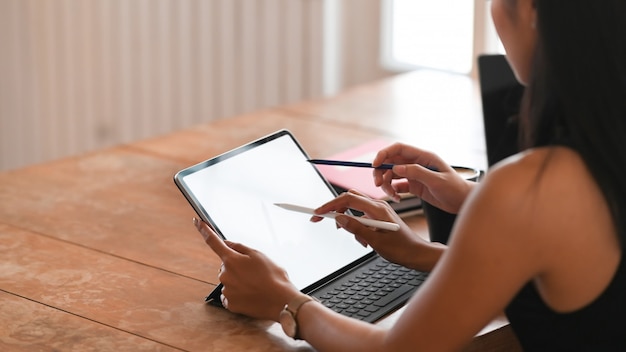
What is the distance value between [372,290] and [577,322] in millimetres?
353

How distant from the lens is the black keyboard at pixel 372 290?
133 cm

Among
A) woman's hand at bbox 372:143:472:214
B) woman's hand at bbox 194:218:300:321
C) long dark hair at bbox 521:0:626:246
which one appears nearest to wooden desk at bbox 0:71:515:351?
woman's hand at bbox 194:218:300:321

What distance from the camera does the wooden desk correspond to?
1267 mm

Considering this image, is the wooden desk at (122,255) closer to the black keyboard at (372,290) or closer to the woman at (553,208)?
the black keyboard at (372,290)

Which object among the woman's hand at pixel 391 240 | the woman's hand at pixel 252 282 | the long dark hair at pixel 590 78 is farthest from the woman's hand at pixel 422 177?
the long dark hair at pixel 590 78

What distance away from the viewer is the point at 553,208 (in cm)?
101

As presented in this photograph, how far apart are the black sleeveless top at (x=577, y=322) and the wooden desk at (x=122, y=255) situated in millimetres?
113

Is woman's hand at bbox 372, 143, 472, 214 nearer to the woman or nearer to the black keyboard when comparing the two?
the black keyboard

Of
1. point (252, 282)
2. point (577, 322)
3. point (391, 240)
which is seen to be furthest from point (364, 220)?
point (577, 322)

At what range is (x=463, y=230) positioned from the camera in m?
1.02

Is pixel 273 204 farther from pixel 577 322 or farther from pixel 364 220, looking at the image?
pixel 577 322

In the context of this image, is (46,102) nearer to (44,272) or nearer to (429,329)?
(44,272)

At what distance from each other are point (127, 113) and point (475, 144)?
61.1 inches

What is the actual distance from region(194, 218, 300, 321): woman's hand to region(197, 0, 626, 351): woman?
0.16m
